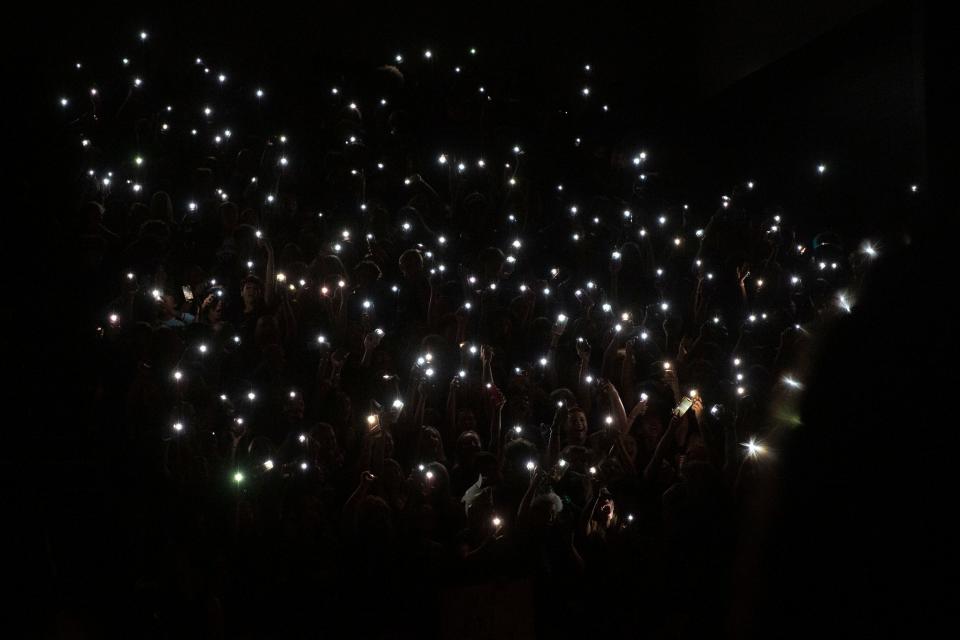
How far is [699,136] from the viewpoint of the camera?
879 cm

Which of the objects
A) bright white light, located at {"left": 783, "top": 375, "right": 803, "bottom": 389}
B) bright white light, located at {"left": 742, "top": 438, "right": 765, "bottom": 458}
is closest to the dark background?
bright white light, located at {"left": 783, "top": 375, "right": 803, "bottom": 389}

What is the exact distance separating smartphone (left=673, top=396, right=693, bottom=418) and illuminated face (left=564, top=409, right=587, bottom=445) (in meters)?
0.57

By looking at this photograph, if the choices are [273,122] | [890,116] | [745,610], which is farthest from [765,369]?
[273,122]

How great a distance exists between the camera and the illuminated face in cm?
429

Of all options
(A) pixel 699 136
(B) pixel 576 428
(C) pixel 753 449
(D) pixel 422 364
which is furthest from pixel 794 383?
(A) pixel 699 136

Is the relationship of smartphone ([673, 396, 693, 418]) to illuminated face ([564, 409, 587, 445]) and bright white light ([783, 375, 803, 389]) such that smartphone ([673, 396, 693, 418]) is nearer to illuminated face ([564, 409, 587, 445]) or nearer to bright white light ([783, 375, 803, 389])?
illuminated face ([564, 409, 587, 445])

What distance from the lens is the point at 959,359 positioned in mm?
910

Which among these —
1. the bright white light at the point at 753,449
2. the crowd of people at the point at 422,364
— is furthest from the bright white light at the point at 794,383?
the bright white light at the point at 753,449

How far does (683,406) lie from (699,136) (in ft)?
17.6

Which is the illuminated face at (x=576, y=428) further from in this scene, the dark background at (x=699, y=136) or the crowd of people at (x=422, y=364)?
the dark background at (x=699, y=136)

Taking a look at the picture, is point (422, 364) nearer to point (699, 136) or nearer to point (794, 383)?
point (794, 383)

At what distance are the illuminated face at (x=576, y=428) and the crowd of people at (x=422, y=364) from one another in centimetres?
2

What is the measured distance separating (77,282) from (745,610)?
4.71 m

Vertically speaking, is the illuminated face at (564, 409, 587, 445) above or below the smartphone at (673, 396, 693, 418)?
below
